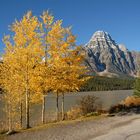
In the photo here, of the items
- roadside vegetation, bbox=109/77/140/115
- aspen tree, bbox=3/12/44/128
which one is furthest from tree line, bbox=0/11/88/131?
roadside vegetation, bbox=109/77/140/115

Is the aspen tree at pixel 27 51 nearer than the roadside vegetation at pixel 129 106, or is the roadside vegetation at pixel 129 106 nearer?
the aspen tree at pixel 27 51

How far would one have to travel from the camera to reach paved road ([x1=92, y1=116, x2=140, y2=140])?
1881 centimetres

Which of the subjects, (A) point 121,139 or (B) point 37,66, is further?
(B) point 37,66

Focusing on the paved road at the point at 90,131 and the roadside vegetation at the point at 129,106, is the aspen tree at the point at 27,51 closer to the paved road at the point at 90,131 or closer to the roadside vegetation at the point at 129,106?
the paved road at the point at 90,131

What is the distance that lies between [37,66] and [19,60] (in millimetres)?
1547

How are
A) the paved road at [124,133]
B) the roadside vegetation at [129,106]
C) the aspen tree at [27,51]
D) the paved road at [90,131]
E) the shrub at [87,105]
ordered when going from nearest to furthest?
the paved road at [124,133]
the paved road at [90,131]
the aspen tree at [27,51]
the roadside vegetation at [129,106]
the shrub at [87,105]

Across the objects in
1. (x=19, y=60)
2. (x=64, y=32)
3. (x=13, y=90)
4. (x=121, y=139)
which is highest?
(x=64, y=32)

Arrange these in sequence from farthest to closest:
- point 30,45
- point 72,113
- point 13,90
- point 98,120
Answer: point 72,113, point 13,90, point 98,120, point 30,45

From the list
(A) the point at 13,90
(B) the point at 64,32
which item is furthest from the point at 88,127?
(A) the point at 13,90

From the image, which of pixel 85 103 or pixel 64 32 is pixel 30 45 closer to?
pixel 64 32

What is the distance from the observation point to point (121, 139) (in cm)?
1847

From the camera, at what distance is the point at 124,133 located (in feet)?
67.0

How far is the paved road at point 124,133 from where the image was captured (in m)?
18.8

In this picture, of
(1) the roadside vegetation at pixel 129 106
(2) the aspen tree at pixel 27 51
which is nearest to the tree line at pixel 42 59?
(2) the aspen tree at pixel 27 51
